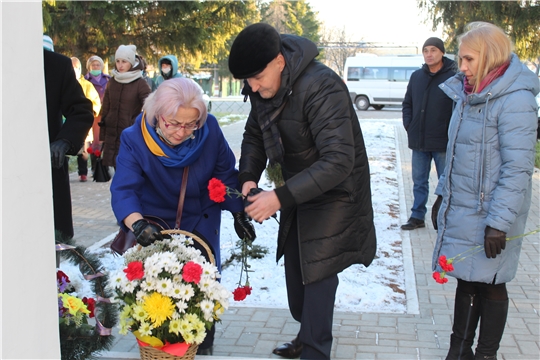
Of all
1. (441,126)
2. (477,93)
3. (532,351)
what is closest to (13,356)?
(477,93)

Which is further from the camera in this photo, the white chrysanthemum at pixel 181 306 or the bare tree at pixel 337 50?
the bare tree at pixel 337 50

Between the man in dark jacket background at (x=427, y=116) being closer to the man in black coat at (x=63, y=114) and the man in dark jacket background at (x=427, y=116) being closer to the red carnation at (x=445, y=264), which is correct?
A: the red carnation at (x=445, y=264)

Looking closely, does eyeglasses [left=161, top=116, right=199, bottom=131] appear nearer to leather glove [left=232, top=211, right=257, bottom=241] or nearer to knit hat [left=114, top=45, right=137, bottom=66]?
leather glove [left=232, top=211, right=257, bottom=241]

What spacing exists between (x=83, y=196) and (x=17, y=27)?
717 centimetres

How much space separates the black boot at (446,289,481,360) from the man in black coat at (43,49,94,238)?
2.36 m

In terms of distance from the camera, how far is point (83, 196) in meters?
8.79

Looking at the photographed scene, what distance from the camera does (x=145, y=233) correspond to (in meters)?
3.07

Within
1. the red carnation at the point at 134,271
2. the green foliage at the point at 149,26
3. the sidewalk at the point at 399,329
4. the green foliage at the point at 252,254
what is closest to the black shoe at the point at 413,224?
the sidewalk at the point at 399,329

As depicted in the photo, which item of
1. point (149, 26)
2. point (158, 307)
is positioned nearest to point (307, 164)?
point (158, 307)

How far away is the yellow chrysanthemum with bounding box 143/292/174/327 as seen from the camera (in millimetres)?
2812

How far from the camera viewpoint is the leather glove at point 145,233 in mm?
3064

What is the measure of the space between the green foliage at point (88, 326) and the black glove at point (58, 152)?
527mm

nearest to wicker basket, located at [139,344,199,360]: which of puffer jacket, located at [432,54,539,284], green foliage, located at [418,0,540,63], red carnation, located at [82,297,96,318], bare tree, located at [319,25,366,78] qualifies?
red carnation, located at [82,297,96,318]

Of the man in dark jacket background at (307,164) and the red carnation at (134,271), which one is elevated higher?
the man in dark jacket background at (307,164)
